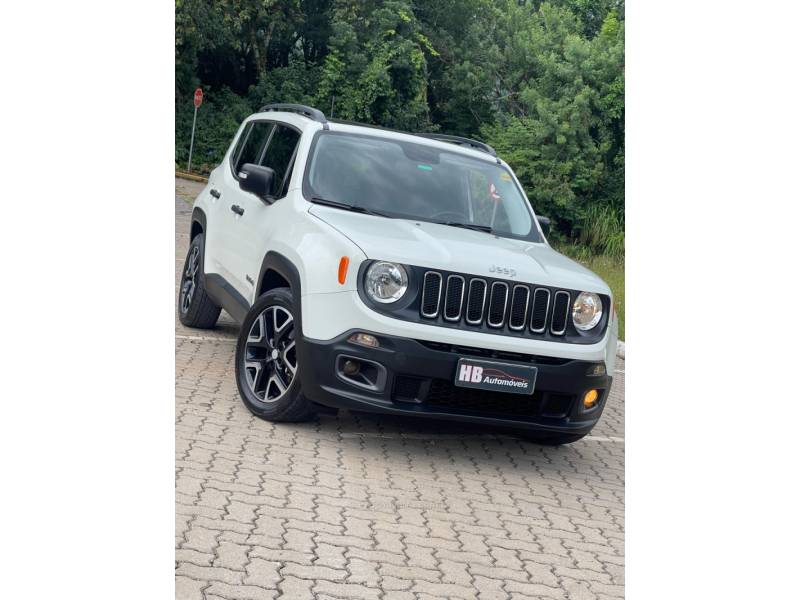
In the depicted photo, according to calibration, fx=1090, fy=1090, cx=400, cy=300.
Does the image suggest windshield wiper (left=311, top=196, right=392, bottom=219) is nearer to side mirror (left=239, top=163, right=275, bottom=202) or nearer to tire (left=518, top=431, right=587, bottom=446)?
side mirror (left=239, top=163, right=275, bottom=202)

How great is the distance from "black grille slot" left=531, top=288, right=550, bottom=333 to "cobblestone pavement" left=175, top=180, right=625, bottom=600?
2.70 ft

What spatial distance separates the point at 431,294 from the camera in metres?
5.39

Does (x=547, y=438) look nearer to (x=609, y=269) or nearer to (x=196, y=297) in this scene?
(x=609, y=269)

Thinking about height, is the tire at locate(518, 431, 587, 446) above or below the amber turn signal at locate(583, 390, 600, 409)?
below

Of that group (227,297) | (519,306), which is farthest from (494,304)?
(227,297)

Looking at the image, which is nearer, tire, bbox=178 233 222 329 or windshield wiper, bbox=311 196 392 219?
windshield wiper, bbox=311 196 392 219

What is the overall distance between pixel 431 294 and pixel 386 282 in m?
0.23

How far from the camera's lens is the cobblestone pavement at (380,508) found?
415cm

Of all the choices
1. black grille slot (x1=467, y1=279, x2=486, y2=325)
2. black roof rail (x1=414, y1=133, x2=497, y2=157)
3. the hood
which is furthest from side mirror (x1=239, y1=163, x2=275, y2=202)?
black grille slot (x1=467, y1=279, x2=486, y2=325)

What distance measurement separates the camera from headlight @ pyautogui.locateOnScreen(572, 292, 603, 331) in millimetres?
5648

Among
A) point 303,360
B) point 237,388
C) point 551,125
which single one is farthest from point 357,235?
point 551,125

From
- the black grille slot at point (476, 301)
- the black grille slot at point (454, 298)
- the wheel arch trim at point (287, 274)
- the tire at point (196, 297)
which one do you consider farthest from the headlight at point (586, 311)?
the tire at point (196, 297)

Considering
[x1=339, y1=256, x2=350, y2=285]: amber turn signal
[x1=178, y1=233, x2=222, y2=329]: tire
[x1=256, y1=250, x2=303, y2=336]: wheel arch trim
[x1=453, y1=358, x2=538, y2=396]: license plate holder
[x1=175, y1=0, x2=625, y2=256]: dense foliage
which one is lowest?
[x1=178, y1=233, x2=222, y2=329]: tire
